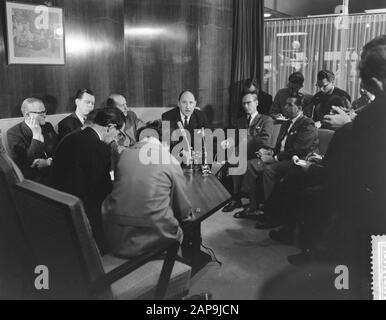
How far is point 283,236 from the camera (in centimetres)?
366

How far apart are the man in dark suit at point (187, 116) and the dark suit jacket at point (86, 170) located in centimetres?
198

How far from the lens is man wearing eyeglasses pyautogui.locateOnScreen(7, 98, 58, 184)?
377cm

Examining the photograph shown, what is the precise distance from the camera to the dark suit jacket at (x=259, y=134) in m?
4.49

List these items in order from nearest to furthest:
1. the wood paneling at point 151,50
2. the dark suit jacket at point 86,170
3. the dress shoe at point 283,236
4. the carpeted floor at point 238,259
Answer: the dark suit jacket at point 86,170 → the carpeted floor at point 238,259 → the dress shoe at point 283,236 → the wood paneling at point 151,50

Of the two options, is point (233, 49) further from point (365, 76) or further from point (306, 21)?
point (365, 76)

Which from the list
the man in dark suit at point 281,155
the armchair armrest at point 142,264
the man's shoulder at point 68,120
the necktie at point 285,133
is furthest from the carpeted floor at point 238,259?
the man's shoulder at point 68,120

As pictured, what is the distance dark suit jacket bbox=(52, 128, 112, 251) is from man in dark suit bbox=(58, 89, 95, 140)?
1.61 m

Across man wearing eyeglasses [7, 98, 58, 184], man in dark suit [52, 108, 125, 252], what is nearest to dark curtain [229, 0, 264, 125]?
man wearing eyeglasses [7, 98, 58, 184]

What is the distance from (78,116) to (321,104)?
2.87 metres

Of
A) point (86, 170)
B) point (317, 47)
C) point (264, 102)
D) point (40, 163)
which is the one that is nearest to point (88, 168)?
point (86, 170)

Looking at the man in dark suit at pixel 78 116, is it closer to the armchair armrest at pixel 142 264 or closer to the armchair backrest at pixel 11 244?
the armchair backrest at pixel 11 244

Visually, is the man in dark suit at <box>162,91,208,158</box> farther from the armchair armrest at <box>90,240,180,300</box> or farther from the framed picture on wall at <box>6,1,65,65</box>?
the armchair armrest at <box>90,240,180,300</box>

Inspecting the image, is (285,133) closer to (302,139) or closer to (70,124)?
(302,139)
